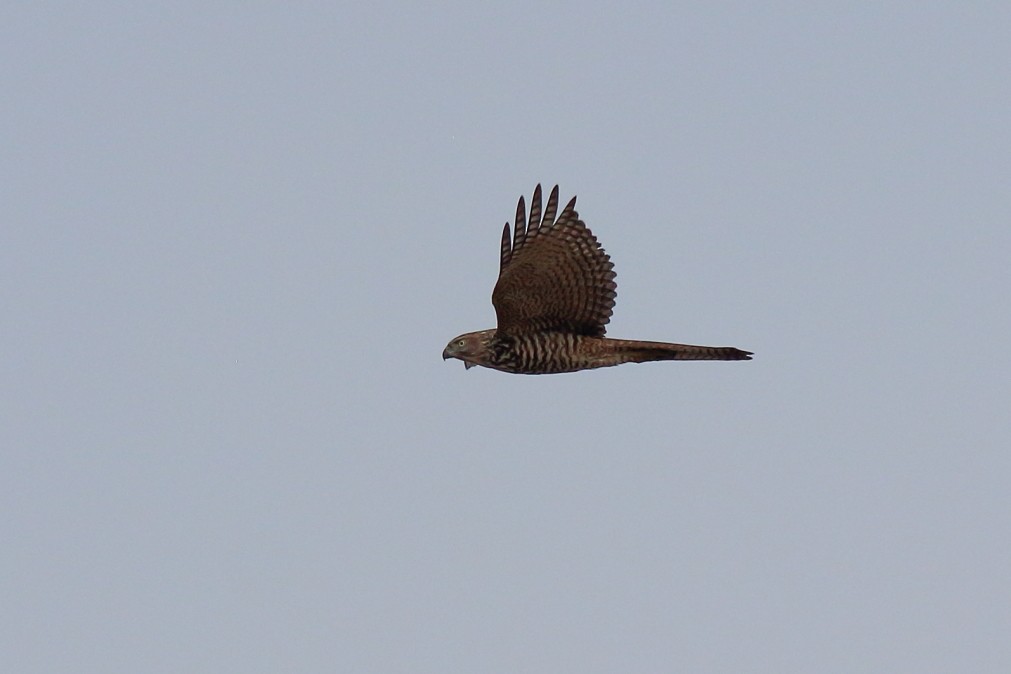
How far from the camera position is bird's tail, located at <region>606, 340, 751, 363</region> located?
37.9 feet

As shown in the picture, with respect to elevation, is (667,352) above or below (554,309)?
below

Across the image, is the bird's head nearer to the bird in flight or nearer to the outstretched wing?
the bird in flight

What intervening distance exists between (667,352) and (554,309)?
1.31 meters

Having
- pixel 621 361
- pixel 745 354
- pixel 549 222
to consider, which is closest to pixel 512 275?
pixel 549 222

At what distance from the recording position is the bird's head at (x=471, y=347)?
12.3 metres

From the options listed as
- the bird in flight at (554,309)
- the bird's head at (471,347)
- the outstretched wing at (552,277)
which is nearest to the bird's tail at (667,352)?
the bird in flight at (554,309)

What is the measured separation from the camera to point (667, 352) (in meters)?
11.8

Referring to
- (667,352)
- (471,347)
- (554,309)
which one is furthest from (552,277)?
(667,352)

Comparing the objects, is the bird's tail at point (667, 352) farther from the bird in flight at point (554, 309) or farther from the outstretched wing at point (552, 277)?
the outstretched wing at point (552, 277)

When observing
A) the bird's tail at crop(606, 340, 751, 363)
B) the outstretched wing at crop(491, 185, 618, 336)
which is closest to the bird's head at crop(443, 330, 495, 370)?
the outstretched wing at crop(491, 185, 618, 336)

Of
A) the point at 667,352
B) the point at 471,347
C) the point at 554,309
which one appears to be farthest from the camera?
the point at 471,347

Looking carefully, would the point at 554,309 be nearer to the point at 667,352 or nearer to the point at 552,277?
the point at 552,277

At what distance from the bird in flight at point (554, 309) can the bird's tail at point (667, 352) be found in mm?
10

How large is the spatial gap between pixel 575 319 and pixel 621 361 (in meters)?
0.68
